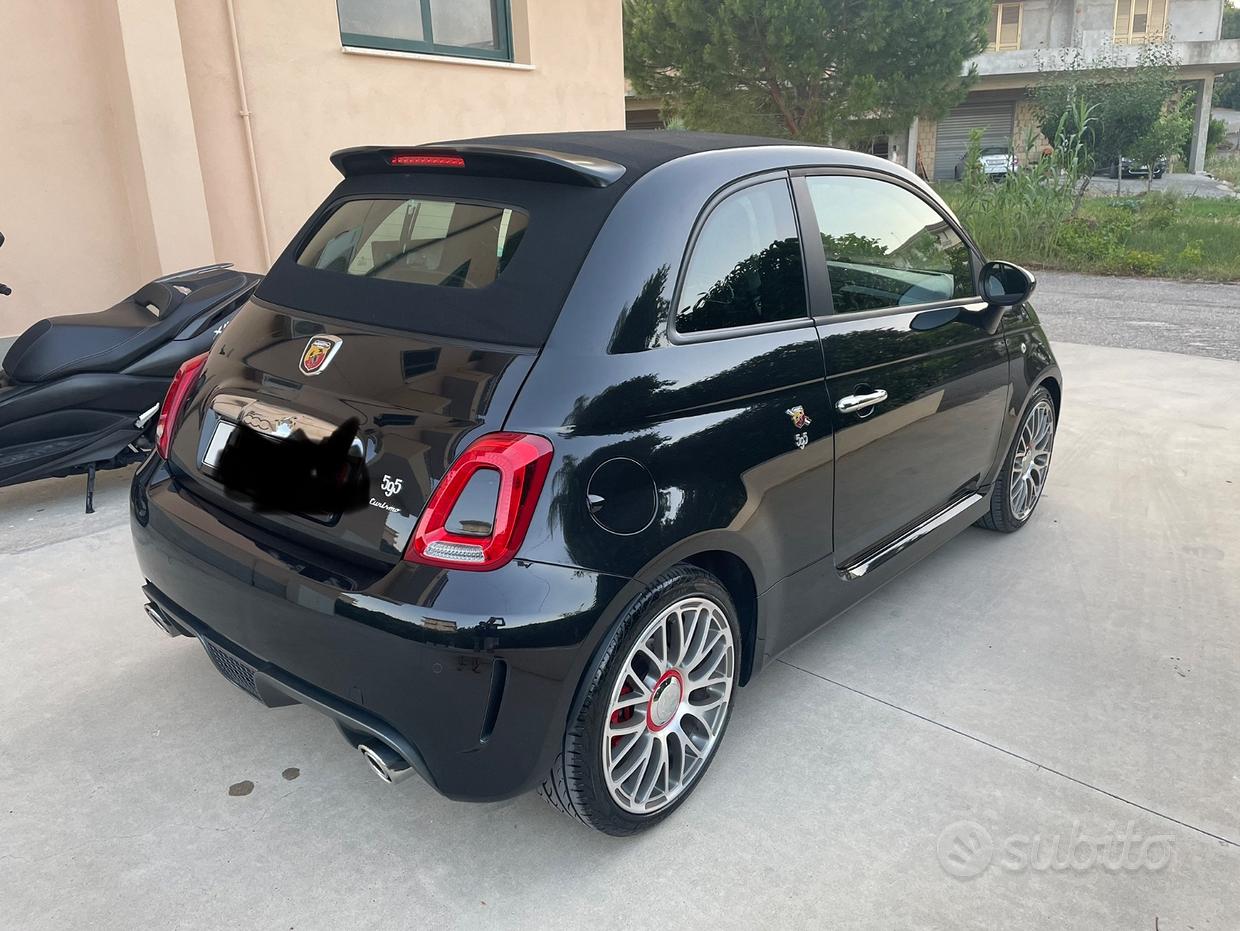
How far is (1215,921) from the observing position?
2.22m

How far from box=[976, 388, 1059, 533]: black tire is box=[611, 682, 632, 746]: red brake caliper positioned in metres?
2.40

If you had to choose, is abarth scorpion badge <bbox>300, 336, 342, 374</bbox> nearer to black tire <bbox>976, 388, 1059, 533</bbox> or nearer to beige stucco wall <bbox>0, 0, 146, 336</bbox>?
black tire <bbox>976, 388, 1059, 533</bbox>

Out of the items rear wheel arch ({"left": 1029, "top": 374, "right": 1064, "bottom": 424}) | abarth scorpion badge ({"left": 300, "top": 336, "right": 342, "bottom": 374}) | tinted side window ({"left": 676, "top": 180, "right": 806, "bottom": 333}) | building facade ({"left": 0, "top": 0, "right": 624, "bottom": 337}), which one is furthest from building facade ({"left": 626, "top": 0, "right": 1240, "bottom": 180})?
abarth scorpion badge ({"left": 300, "top": 336, "right": 342, "bottom": 374})

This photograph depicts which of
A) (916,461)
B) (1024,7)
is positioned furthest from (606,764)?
(1024,7)

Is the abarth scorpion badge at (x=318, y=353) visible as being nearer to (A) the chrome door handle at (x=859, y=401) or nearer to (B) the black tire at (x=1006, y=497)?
(A) the chrome door handle at (x=859, y=401)

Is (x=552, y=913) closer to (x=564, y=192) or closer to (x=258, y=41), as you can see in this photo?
(x=564, y=192)

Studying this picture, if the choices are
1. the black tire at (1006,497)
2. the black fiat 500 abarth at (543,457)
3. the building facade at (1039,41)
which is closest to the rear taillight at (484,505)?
the black fiat 500 abarth at (543,457)

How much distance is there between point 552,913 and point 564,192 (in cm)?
175

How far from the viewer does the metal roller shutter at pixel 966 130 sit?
42062mm

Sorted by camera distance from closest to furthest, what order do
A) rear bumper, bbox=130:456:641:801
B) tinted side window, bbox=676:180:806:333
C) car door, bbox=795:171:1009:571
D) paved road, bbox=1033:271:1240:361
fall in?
1. rear bumper, bbox=130:456:641:801
2. tinted side window, bbox=676:180:806:333
3. car door, bbox=795:171:1009:571
4. paved road, bbox=1033:271:1240:361

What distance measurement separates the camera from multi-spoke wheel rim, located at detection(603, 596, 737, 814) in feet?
7.74

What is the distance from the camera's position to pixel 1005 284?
3764 millimetres

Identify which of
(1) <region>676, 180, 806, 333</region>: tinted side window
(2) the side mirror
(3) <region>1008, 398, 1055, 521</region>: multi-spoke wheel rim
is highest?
(1) <region>676, 180, 806, 333</region>: tinted side window
